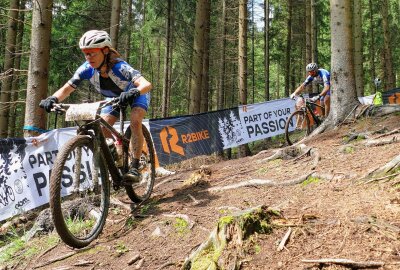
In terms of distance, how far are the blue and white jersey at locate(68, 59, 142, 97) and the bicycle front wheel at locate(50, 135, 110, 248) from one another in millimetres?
963

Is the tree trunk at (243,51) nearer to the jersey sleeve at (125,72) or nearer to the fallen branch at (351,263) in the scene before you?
the jersey sleeve at (125,72)

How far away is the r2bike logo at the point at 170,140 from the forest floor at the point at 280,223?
3.96 meters

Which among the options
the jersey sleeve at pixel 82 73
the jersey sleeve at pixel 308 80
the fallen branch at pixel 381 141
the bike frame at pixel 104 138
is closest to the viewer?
the bike frame at pixel 104 138

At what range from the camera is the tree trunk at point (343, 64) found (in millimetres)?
7445

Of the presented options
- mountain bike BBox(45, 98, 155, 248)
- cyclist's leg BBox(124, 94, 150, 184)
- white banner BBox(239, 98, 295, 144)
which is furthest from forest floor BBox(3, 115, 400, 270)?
white banner BBox(239, 98, 295, 144)

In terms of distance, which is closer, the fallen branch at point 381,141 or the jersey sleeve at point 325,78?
the fallen branch at point 381,141

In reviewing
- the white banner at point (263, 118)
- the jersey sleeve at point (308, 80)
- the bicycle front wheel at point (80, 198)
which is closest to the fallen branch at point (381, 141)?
the bicycle front wheel at point (80, 198)

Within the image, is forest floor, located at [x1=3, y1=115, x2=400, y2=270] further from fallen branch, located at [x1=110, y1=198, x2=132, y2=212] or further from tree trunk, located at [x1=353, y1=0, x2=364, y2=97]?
tree trunk, located at [x1=353, y1=0, x2=364, y2=97]

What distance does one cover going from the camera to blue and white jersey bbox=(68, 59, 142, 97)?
4.52m

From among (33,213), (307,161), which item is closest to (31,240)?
(33,213)

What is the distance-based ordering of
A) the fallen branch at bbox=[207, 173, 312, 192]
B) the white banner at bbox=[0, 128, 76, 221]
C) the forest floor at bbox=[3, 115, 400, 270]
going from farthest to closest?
the white banner at bbox=[0, 128, 76, 221] → the fallen branch at bbox=[207, 173, 312, 192] → the forest floor at bbox=[3, 115, 400, 270]

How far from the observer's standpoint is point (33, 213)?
6.83 meters

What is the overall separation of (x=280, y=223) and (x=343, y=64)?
5.49 metres

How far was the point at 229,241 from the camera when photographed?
271 cm
